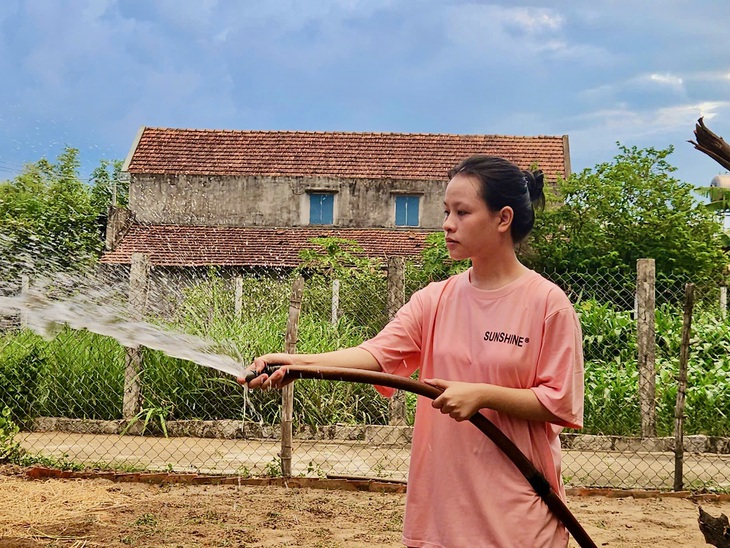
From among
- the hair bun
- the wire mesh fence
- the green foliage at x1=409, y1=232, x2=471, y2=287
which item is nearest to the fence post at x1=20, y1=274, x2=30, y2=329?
the wire mesh fence

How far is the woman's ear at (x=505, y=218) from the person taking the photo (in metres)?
2.40

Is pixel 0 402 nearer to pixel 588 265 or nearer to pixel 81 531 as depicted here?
pixel 81 531

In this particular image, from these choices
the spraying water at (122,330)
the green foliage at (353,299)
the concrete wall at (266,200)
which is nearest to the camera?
the spraying water at (122,330)

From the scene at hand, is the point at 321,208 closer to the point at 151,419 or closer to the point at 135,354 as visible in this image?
the point at 135,354

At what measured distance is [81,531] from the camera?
17.0 feet

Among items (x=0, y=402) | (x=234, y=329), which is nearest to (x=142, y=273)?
(x=234, y=329)

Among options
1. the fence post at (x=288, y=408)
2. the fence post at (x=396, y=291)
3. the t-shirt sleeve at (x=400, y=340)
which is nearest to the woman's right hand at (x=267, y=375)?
the t-shirt sleeve at (x=400, y=340)

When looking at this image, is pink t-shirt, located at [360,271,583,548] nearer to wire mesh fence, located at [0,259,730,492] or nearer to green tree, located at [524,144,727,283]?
wire mesh fence, located at [0,259,730,492]

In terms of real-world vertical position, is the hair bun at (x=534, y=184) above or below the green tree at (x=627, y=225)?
below

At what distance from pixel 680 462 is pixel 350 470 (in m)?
2.67

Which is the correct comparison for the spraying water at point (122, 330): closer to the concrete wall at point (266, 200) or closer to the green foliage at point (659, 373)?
the green foliage at point (659, 373)

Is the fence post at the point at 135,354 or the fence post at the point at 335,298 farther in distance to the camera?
the fence post at the point at 335,298

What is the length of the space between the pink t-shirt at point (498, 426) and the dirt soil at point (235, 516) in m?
2.76

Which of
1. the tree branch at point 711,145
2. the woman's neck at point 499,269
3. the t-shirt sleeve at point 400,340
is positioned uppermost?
the tree branch at point 711,145
